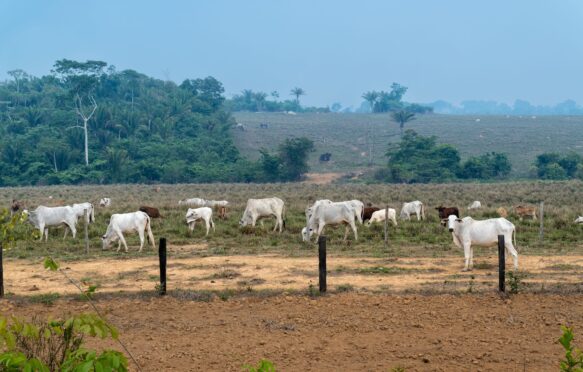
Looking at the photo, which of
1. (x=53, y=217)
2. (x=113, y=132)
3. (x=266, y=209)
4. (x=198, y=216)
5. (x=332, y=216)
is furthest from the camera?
(x=113, y=132)

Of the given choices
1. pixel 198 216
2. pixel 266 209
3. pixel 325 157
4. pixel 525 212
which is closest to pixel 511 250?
pixel 266 209

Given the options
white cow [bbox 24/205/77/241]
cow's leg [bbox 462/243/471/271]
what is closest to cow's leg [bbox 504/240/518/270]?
cow's leg [bbox 462/243/471/271]

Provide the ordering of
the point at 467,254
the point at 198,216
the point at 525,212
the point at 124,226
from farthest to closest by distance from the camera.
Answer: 1. the point at 525,212
2. the point at 198,216
3. the point at 124,226
4. the point at 467,254

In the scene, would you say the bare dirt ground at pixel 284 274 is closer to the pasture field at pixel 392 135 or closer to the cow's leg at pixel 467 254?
the cow's leg at pixel 467 254

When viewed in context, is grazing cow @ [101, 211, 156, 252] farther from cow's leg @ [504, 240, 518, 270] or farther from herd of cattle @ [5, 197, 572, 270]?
cow's leg @ [504, 240, 518, 270]

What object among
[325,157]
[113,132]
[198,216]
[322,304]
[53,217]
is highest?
[113,132]

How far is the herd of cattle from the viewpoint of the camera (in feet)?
52.9

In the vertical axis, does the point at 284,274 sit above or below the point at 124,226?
below

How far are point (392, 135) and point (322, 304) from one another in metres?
91.9

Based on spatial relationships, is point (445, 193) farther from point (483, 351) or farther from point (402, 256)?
point (483, 351)

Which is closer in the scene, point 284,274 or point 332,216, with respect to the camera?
point 284,274

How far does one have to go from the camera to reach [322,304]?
12406 mm

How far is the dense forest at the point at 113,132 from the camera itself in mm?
71312

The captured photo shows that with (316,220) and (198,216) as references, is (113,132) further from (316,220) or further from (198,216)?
(316,220)
